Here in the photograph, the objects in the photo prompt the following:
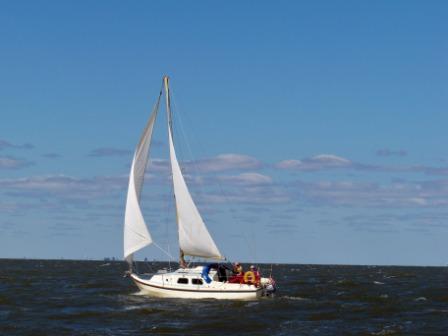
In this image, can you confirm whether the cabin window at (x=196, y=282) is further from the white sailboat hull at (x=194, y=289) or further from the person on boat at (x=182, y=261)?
the person on boat at (x=182, y=261)

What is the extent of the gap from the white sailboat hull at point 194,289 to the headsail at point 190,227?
1880mm

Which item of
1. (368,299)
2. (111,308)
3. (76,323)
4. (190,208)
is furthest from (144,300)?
(368,299)

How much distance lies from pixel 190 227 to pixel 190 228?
9cm

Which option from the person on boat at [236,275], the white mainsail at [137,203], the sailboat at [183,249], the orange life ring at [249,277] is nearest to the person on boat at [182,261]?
the sailboat at [183,249]

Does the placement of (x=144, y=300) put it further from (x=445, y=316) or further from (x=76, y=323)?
(x=445, y=316)

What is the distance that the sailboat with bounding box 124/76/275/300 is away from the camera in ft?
183

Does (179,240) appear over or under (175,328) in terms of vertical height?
over

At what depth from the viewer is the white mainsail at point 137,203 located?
5856cm

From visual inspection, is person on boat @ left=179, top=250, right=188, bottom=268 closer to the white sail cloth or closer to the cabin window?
the white sail cloth

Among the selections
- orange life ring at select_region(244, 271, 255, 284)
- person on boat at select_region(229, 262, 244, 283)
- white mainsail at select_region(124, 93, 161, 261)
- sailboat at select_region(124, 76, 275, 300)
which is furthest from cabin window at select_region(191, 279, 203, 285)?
white mainsail at select_region(124, 93, 161, 261)

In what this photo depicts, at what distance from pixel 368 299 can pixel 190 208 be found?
60.7 feet

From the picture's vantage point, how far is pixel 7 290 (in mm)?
74062

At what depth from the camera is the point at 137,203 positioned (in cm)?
5941

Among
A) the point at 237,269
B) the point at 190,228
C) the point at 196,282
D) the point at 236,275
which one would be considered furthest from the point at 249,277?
the point at 190,228
